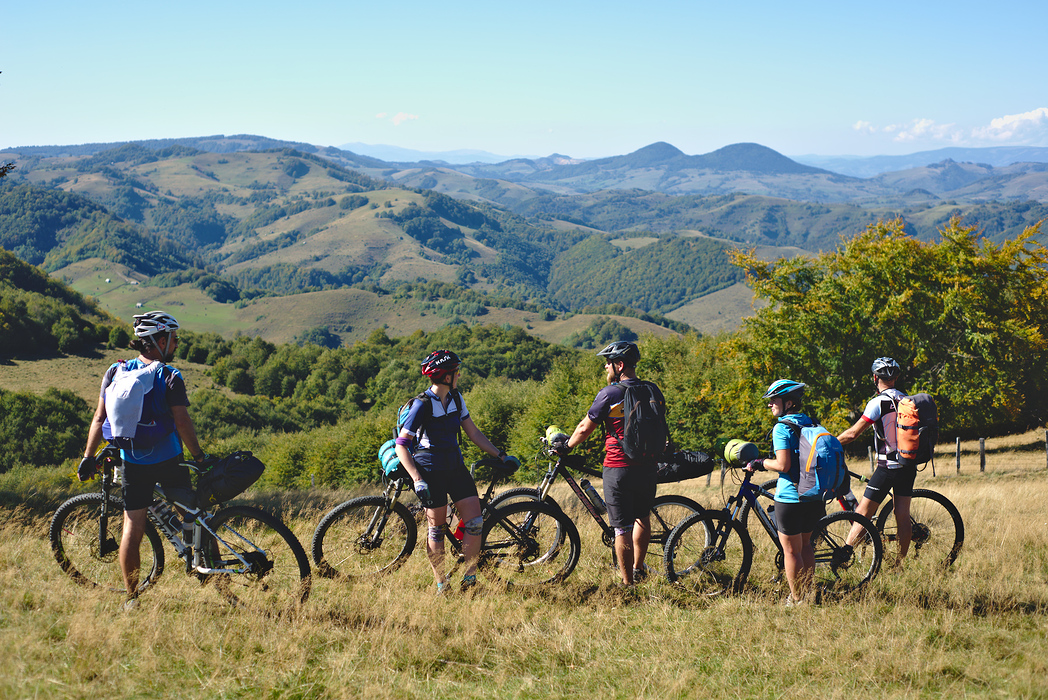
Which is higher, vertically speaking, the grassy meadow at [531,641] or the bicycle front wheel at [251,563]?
the bicycle front wheel at [251,563]

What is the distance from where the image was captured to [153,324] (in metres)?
5.00

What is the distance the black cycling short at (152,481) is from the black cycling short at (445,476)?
67.6 inches

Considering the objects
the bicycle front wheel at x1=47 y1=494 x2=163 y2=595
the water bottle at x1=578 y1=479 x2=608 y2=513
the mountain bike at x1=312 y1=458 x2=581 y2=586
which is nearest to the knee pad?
the mountain bike at x1=312 y1=458 x2=581 y2=586

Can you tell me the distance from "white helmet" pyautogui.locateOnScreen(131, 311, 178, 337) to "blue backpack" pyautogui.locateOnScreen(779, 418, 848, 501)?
480cm

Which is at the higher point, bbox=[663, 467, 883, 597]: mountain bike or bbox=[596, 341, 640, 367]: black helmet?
bbox=[596, 341, 640, 367]: black helmet

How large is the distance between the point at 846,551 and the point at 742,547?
92cm

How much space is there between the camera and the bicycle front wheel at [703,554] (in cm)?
573

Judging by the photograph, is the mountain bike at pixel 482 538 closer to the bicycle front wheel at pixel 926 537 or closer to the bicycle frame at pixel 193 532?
the bicycle frame at pixel 193 532

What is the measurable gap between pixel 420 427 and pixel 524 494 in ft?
4.31

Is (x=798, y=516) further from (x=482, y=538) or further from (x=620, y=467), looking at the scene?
(x=482, y=538)

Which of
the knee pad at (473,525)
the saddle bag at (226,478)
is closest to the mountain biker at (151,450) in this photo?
the saddle bag at (226,478)

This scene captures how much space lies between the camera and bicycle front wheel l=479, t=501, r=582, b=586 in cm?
595

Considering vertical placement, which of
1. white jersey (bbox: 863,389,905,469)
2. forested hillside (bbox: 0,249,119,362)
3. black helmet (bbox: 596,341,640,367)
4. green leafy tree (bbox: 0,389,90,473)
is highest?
black helmet (bbox: 596,341,640,367)

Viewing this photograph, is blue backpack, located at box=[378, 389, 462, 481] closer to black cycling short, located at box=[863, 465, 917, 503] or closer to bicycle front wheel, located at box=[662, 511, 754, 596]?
bicycle front wheel, located at box=[662, 511, 754, 596]
